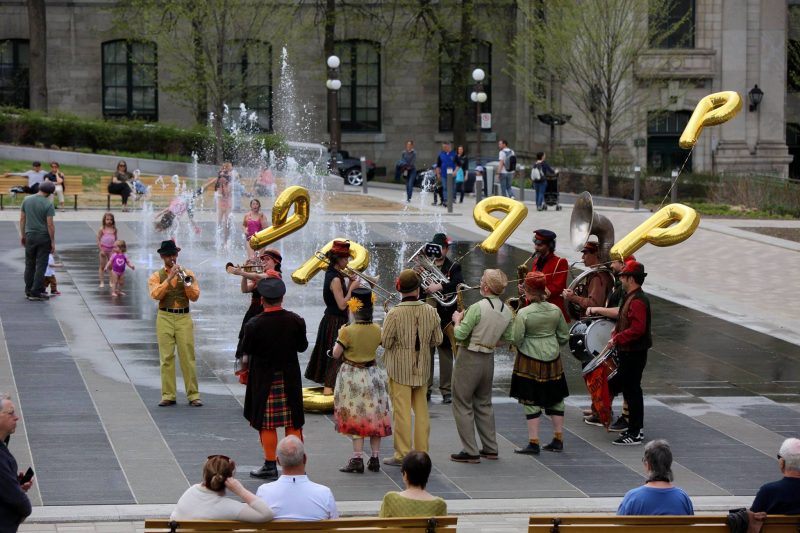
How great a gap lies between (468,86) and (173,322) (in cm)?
3962

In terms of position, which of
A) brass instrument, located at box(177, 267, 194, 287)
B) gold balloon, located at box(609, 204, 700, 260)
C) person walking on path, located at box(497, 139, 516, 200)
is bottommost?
brass instrument, located at box(177, 267, 194, 287)

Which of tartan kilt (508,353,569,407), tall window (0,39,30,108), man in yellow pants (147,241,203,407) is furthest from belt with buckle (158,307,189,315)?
tall window (0,39,30,108)

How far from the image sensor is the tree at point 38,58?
45875 millimetres

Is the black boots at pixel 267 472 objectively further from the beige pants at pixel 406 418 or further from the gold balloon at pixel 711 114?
the gold balloon at pixel 711 114

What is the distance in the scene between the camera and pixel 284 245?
2556 cm

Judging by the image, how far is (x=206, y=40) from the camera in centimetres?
4284

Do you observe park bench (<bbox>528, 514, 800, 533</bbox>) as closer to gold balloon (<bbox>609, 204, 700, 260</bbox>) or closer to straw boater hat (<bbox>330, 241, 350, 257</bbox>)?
straw boater hat (<bbox>330, 241, 350, 257</bbox>)

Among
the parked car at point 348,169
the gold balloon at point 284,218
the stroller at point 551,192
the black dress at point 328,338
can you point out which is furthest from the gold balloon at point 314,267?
the parked car at point 348,169


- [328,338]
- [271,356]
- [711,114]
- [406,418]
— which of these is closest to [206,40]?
[711,114]

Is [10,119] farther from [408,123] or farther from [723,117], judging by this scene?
[723,117]

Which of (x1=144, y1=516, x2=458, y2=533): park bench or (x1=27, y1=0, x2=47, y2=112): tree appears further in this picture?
(x1=27, y1=0, x2=47, y2=112): tree

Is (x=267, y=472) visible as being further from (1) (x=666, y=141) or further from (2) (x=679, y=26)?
(1) (x=666, y=141)

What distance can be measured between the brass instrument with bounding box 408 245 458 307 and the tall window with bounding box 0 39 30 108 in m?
39.7

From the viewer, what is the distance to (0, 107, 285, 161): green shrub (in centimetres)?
4028
